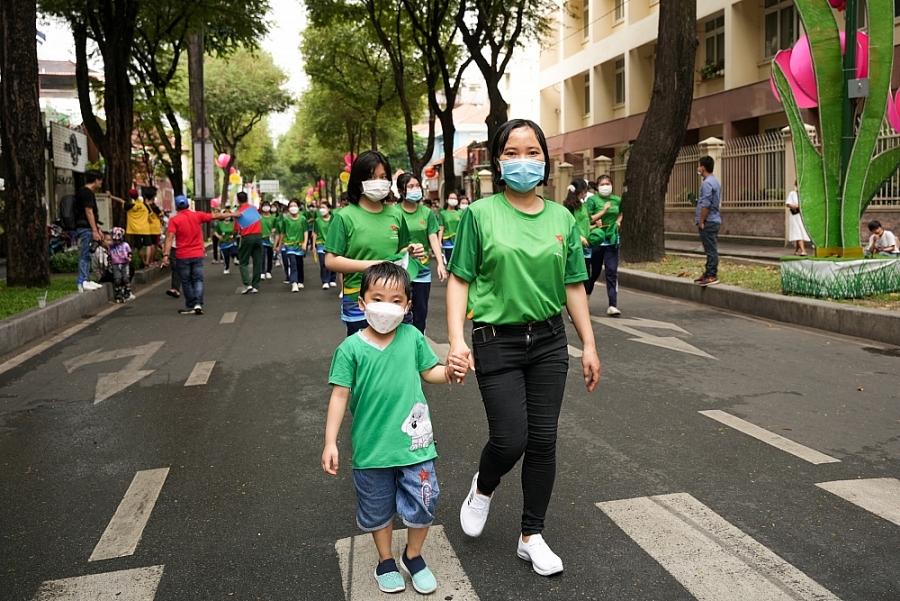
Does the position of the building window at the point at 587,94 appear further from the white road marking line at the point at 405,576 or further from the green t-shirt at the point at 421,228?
the white road marking line at the point at 405,576

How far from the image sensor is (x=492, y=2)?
24.6 meters

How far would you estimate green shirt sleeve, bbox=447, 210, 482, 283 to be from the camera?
366cm

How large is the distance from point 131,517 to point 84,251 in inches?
426

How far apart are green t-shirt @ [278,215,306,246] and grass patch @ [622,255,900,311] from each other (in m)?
5.98

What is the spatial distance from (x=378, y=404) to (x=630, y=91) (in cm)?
3152

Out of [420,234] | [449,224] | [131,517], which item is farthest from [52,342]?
[449,224]

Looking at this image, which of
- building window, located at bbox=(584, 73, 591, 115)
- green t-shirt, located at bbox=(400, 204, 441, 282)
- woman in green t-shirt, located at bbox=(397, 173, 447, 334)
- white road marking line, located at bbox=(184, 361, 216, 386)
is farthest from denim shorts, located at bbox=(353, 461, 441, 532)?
building window, located at bbox=(584, 73, 591, 115)

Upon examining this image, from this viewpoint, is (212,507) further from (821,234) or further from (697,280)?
(697,280)

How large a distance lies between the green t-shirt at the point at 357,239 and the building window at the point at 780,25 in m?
21.7

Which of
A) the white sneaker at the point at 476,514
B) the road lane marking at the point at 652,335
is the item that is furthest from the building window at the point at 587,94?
the white sneaker at the point at 476,514

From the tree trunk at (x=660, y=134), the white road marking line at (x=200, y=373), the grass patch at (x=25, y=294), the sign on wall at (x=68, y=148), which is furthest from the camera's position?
the sign on wall at (x=68, y=148)

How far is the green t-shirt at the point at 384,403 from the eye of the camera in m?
3.42

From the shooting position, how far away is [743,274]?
1423cm

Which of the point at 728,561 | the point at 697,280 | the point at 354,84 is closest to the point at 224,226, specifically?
the point at 697,280
